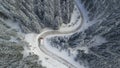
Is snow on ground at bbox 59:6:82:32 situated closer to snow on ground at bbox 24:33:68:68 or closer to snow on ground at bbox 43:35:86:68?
snow on ground at bbox 43:35:86:68

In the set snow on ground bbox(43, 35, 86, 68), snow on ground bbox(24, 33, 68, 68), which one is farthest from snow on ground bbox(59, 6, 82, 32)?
snow on ground bbox(24, 33, 68, 68)

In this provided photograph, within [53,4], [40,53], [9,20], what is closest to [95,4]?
[53,4]

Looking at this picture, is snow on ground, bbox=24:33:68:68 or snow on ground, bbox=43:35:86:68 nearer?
snow on ground, bbox=24:33:68:68

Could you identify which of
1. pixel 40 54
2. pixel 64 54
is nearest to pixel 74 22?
pixel 64 54

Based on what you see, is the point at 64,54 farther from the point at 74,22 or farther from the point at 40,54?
the point at 74,22

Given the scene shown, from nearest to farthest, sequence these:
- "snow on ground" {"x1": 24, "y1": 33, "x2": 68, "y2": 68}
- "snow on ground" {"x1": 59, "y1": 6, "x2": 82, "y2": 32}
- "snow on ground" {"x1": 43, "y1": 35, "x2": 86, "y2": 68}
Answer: "snow on ground" {"x1": 24, "y1": 33, "x2": 68, "y2": 68} < "snow on ground" {"x1": 43, "y1": 35, "x2": 86, "y2": 68} < "snow on ground" {"x1": 59, "y1": 6, "x2": 82, "y2": 32}

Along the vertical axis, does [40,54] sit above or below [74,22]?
below

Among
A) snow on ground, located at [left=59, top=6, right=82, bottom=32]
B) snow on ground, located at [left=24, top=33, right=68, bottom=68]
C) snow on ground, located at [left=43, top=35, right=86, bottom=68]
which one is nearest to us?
snow on ground, located at [left=24, top=33, right=68, bottom=68]

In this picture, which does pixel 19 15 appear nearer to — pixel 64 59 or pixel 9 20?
pixel 9 20
